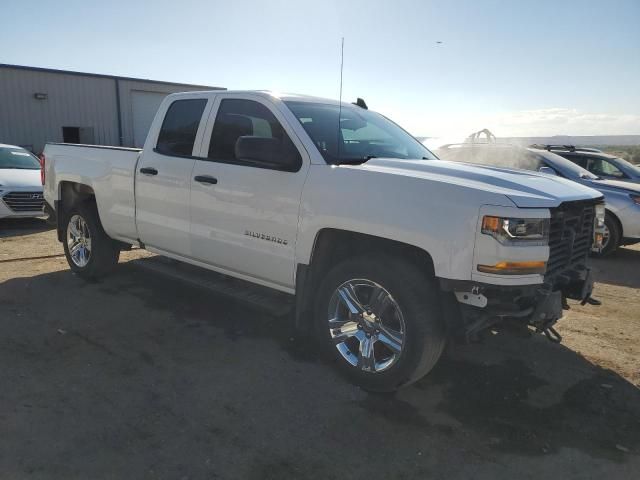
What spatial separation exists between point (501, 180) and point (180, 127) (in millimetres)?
2964

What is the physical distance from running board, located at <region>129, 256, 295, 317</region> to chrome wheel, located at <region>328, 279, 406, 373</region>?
57 cm

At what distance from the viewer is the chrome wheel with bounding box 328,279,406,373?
3449 mm

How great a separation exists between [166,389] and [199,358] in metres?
0.52

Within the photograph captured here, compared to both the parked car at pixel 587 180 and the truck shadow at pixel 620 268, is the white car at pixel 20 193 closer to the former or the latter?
the parked car at pixel 587 180

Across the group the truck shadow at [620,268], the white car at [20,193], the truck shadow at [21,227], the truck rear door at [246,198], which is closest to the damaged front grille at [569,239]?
the truck rear door at [246,198]

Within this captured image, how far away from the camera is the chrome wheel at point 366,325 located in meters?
3.45

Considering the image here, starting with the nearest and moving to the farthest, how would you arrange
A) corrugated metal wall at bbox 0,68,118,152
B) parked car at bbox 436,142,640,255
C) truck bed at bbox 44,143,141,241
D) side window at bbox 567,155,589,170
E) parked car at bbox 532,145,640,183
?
truck bed at bbox 44,143,141,241 → parked car at bbox 436,142,640,255 → parked car at bbox 532,145,640,183 → side window at bbox 567,155,589,170 → corrugated metal wall at bbox 0,68,118,152

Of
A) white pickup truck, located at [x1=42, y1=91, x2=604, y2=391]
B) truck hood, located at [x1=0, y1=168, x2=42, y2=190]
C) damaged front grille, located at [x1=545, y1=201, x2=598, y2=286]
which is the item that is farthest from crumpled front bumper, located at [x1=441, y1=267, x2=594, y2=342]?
truck hood, located at [x1=0, y1=168, x2=42, y2=190]

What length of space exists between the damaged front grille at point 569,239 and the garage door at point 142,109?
1009 inches

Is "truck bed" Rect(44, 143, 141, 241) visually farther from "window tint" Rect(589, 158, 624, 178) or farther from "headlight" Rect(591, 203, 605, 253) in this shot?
"window tint" Rect(589, 158, 624, 178)

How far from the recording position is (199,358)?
158 inches

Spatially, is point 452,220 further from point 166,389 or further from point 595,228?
point 166,389

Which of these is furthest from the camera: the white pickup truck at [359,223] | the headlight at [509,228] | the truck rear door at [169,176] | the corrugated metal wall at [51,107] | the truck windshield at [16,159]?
the corrugated metal wall at [51,107]

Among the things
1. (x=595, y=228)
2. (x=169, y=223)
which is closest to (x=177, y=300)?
(x=169, y=223)
